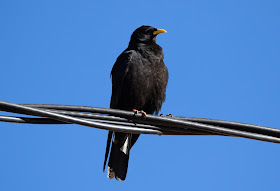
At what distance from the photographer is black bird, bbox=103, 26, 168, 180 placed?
5496 mm

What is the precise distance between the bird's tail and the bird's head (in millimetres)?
1574

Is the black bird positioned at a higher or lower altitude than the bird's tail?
higher

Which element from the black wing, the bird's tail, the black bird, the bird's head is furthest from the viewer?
the bird's head

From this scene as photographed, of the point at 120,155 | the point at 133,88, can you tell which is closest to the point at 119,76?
the point at 133,88

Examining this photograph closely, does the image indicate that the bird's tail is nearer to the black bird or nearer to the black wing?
the black bird

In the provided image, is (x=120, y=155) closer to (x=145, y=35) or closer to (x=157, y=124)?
(x=145, y=35)

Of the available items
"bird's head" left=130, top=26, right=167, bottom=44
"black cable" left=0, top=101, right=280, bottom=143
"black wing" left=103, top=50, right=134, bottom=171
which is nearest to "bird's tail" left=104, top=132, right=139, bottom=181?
"black wing" left=103, top=50, right=134, bottom=171

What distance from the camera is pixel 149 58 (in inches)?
231

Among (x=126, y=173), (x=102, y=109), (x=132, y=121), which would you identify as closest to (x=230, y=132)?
(x=132, y=121)

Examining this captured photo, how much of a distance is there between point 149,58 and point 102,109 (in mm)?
3121

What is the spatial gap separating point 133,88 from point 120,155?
2.93 ft

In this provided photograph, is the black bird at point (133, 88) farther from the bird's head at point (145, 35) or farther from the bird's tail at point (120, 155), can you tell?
the bird's head at point (145, 35)

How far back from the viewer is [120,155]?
5.50 m

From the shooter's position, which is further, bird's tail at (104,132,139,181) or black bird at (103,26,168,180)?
black bird at (103,26,168,180)
